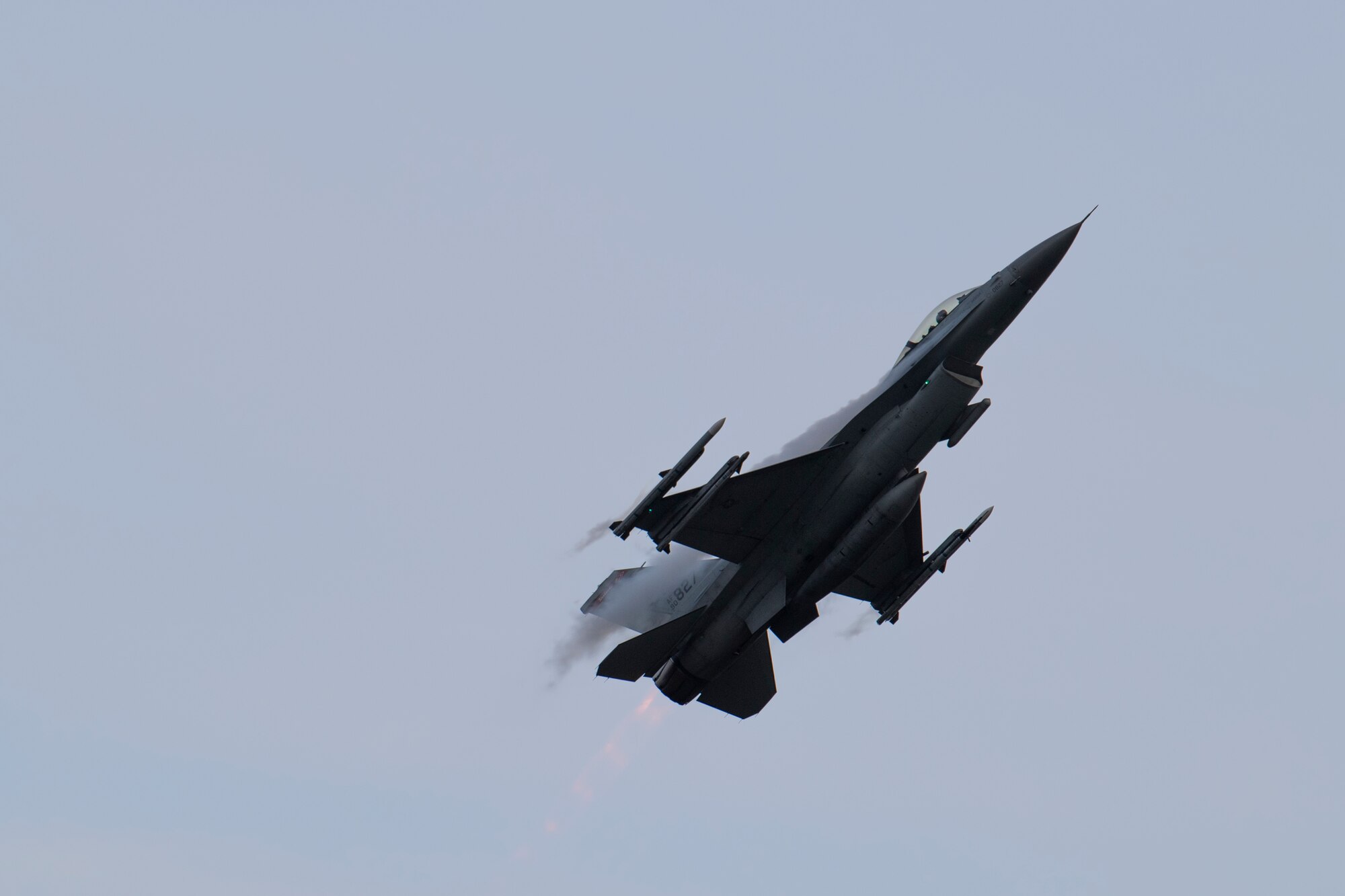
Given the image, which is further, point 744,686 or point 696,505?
point 744,686

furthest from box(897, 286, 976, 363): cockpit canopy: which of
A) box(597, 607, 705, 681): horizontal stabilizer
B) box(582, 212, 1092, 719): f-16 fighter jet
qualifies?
box(597, 607, 705, 681): horizontal stabilizer

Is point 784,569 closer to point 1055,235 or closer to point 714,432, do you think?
point 714,432

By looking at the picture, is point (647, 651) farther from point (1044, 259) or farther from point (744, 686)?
point (1044, 259)

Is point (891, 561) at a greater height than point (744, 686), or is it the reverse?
point (891, 561)

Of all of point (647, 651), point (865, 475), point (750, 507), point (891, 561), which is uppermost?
point (750, 507)

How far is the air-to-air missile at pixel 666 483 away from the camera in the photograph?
3716 cm

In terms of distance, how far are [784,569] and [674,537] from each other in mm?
2897

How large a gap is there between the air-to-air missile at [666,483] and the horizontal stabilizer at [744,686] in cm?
589

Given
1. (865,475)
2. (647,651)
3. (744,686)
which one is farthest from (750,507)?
(744,686)

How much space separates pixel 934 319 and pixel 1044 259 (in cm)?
277

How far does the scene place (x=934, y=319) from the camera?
1576 inches

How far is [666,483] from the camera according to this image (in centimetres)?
3731

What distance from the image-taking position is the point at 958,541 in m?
41.3

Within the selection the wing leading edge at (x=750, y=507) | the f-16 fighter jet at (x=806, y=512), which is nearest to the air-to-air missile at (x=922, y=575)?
the f-16 fighter jet at (x=806, y=512)
